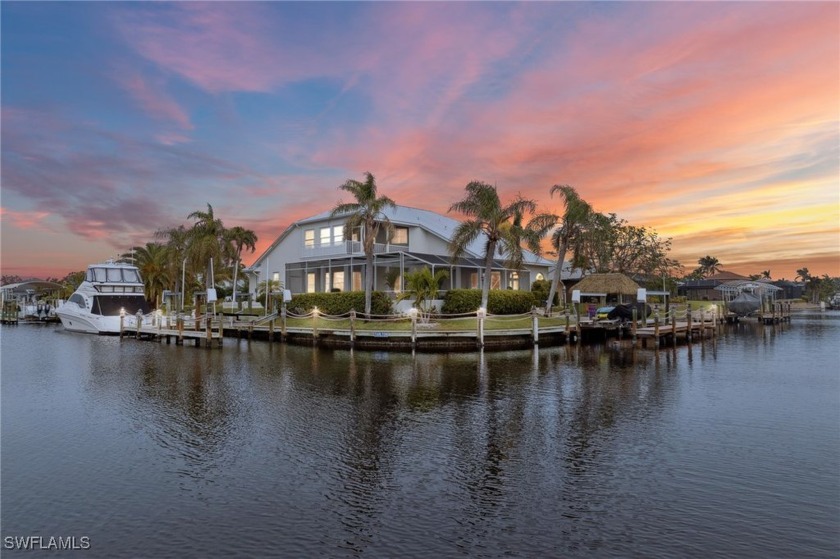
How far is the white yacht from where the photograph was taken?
42.2 meters

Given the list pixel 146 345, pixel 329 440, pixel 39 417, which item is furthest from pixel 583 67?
pixel 146 345

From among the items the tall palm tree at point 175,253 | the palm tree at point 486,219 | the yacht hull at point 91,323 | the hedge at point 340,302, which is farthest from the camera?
the tall palm tree at point 175,253

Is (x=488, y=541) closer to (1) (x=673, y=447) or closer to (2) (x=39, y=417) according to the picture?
(1) (x=673, y=447)

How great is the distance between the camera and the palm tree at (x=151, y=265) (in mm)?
62072

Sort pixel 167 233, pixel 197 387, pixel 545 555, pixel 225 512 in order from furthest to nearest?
1. pixel 167 233
2. pixel 197 387
3. pixel 225 512
4. pixel 545 555

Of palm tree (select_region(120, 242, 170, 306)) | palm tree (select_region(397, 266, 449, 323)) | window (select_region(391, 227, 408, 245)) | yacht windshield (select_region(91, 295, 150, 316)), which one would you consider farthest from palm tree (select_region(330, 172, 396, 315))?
palm tree (select_region(120, 242, 170, 306))

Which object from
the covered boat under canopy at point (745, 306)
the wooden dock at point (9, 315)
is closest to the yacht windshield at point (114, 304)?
the wooden dock at point (9, 315)

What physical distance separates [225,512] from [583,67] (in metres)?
25.0

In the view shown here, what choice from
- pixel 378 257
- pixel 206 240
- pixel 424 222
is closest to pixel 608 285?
pixel 424 222

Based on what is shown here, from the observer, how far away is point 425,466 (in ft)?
30.9

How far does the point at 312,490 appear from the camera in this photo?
8297 mm

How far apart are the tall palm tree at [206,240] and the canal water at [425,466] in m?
27.4

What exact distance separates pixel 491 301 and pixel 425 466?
99.7ft

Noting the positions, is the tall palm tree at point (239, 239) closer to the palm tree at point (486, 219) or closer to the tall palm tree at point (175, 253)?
the tall palm tree at point (175, 253)
